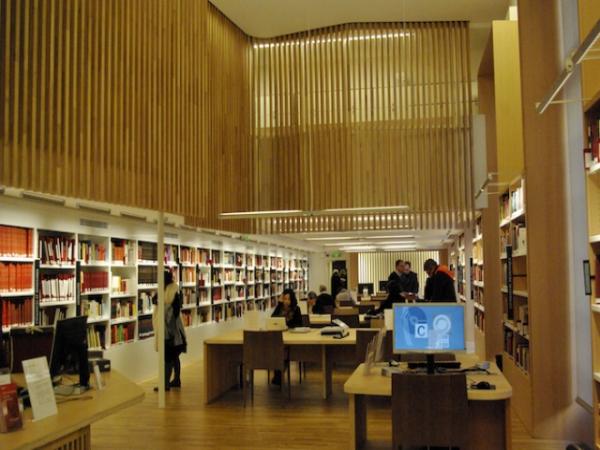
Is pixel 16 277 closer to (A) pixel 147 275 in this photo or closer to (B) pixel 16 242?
(B) pixel 16 242

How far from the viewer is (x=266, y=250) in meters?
17.0

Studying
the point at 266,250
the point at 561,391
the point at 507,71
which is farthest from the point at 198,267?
the point at 561,391

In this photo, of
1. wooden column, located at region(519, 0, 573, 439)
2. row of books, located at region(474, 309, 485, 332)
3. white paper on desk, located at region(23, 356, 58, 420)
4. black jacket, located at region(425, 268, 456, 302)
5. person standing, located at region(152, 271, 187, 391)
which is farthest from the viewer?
row of books, located at region(474, 309, 485, 332)

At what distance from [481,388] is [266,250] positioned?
508 inches

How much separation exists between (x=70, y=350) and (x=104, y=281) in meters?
4.47

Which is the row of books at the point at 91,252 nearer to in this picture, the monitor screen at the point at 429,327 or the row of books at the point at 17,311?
the row of books at the point at 17,311

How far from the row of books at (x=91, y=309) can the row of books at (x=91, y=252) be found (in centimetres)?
55

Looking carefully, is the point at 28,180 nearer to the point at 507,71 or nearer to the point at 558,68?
the point at 558,68

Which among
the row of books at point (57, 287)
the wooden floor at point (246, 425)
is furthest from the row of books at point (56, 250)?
the wooden floor at point (246, 425)

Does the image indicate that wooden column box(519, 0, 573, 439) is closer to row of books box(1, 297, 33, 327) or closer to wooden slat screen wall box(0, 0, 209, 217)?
wooden slat screen wall box(0, 0, 209, 217)

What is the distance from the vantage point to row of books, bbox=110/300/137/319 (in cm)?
880

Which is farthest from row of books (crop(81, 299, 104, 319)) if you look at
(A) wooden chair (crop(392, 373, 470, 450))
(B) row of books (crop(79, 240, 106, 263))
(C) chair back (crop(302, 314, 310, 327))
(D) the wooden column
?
(D) the wooden column

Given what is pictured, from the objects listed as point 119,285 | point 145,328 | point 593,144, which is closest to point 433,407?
point 593,144

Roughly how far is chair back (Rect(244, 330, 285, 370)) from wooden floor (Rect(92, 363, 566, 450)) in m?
0.53
